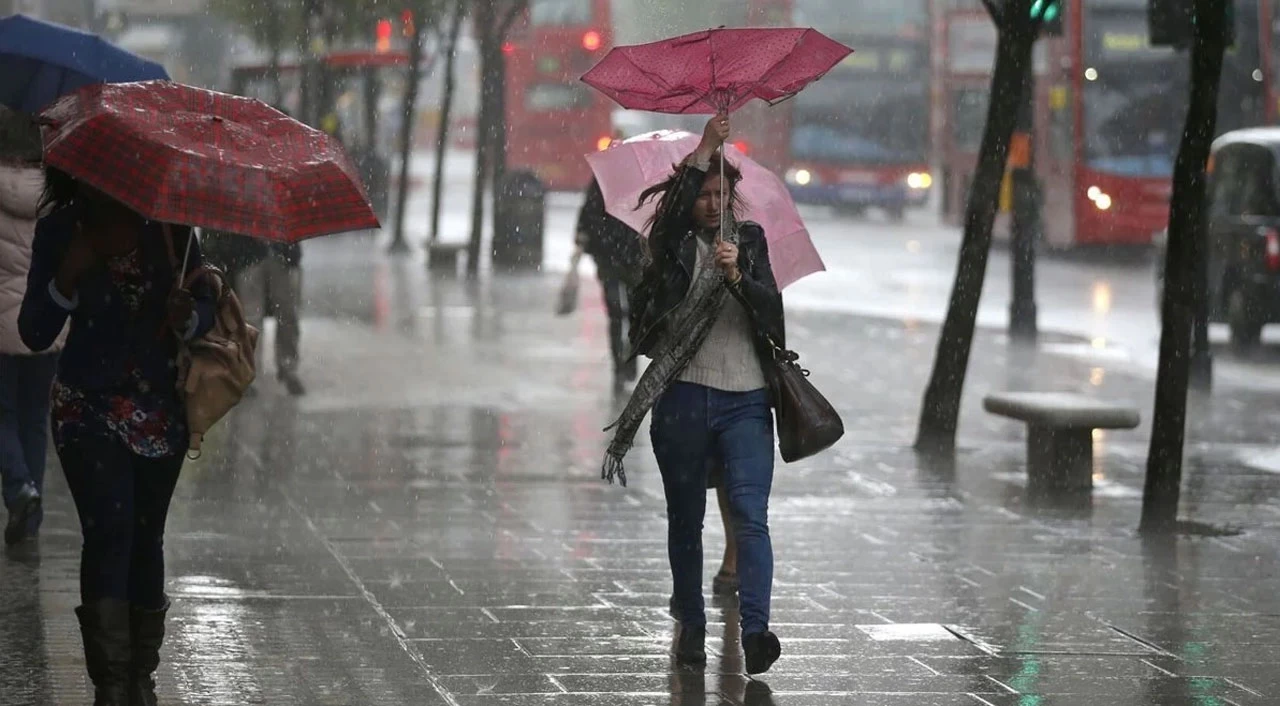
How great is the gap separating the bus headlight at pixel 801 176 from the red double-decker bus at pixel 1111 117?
9048 millimetres

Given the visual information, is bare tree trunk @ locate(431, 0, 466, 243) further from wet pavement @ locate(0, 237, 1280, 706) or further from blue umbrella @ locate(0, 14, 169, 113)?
blue umbrella @ locate(0, 14, 169, 113)

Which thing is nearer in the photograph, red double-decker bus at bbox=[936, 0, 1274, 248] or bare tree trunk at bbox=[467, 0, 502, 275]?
bare tree trunk at bbox=[467, 0, 502, 275]

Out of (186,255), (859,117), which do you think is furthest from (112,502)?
(859,117)

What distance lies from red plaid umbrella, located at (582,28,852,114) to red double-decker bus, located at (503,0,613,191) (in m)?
36.8

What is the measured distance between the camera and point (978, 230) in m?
12.4

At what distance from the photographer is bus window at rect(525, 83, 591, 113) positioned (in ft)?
150

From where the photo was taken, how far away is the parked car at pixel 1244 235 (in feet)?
62.5

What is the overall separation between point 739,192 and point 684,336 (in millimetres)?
837

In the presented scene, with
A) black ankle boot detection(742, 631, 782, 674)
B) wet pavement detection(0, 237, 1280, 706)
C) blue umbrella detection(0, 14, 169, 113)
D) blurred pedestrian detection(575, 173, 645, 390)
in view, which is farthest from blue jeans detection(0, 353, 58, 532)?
blurred pedestrian detection(575, 173, 645, 390)

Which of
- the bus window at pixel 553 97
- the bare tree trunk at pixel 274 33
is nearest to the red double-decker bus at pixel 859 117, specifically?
the bus window at pixel 553 97

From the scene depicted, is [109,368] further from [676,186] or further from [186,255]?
[676,186]

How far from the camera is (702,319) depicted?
6.95 meters

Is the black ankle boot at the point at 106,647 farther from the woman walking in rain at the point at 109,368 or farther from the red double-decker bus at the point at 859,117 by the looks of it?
the red double-decker bus at the point at 859,117

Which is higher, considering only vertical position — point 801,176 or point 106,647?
point 801,176
